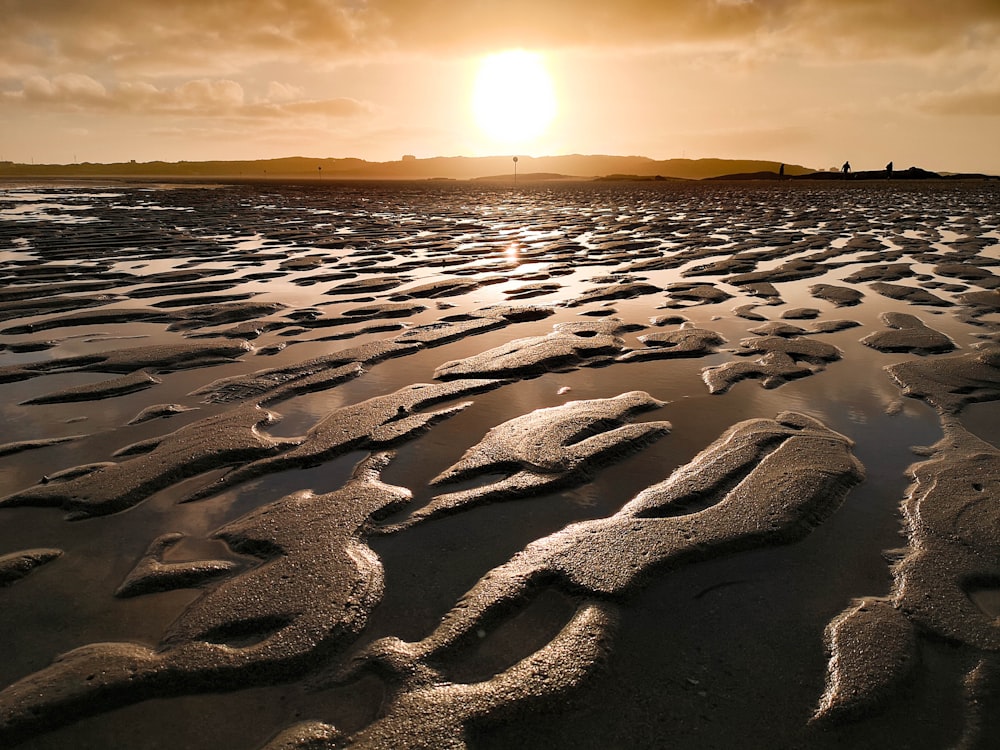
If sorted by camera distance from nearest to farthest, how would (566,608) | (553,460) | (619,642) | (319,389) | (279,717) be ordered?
(279,717) → (619,642) → (566,608) → (553,460) → (319,389)

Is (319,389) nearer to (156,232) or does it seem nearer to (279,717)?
(279,717)

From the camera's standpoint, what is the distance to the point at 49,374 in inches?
215

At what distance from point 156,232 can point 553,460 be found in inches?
682

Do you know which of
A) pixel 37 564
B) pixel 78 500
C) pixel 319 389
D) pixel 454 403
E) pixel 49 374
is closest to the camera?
pixel 37 564

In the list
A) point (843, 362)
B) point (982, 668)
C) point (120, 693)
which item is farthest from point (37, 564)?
point (843, 362)

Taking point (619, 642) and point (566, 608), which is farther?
point (566, 608)

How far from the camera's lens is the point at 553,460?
364cm

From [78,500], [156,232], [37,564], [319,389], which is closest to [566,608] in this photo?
[37,564]

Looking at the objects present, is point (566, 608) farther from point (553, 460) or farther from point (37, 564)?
point (37, 564)

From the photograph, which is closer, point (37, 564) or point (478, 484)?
point (37, 564)

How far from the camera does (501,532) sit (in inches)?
117

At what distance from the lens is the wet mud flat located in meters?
1.99

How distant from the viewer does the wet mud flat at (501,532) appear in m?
1.99

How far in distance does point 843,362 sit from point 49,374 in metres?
7.42
